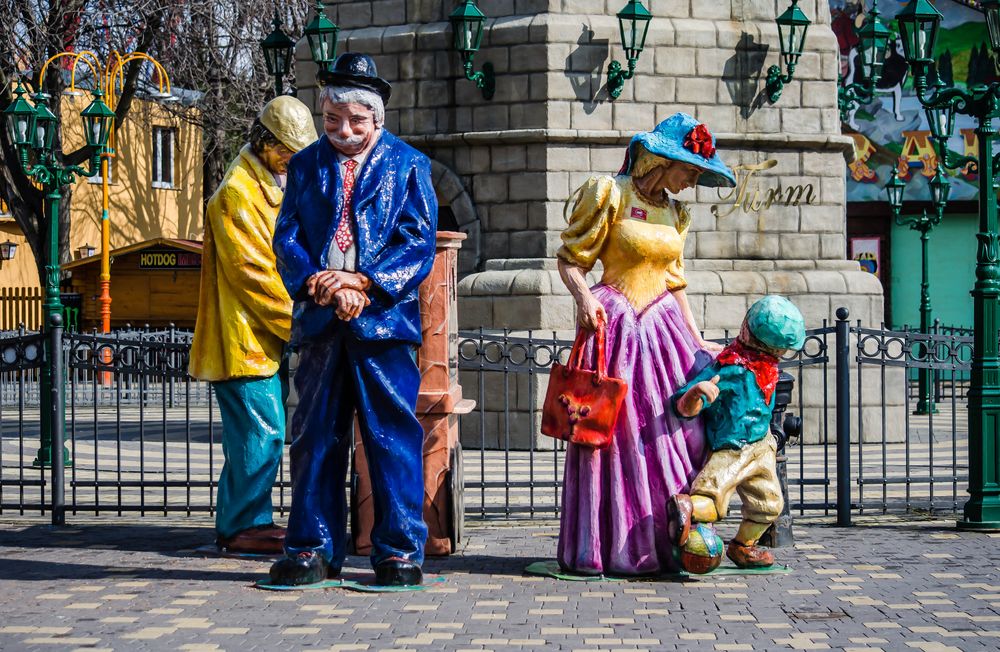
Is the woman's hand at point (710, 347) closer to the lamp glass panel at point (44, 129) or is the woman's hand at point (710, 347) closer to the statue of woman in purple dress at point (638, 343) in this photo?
the statue of woman in purple dress at point (638, 343)

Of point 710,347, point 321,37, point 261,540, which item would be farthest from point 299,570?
point 321,37

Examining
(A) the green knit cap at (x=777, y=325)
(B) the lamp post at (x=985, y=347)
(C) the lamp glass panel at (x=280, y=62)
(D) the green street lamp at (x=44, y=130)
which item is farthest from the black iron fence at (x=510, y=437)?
(C) the lamp glass panel at (x=280, y=62)

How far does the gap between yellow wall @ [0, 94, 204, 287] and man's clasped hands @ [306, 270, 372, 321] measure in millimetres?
31404

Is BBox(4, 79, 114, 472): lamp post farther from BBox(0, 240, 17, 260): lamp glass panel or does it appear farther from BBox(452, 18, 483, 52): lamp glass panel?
BBox(0, 240, 17, 260): lamp glass panel

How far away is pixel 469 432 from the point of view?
15.4 meters

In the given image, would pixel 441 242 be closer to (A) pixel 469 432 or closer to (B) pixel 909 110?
(A) pixel 469 432

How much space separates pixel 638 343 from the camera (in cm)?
734

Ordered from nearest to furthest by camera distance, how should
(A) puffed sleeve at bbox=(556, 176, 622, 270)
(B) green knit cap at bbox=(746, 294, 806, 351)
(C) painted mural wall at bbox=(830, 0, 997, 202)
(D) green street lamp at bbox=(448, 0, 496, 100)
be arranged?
1. (B) green knit cap at bbox=(746, 294, 806, 351)
2. (A) puffed sleeve at bbox=(556, 176, 622, 270)
3. (D) green street lamp at bbox=(448, 0, 496, 100)
4. (C) painted mural wall at bbox=(830, 0, 997, 202)

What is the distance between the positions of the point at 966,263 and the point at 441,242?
26585mm

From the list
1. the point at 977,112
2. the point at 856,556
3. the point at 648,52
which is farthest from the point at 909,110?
the point at 856,556

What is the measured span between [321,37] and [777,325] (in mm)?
9922

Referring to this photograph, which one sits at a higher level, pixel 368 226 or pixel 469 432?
pixel 368 226

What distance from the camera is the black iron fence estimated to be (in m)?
9.86

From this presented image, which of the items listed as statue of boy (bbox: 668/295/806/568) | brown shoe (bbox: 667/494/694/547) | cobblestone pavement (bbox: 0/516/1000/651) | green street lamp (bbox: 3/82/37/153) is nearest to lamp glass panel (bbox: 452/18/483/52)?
green street lamp (bbox: 3/82/37/153)
